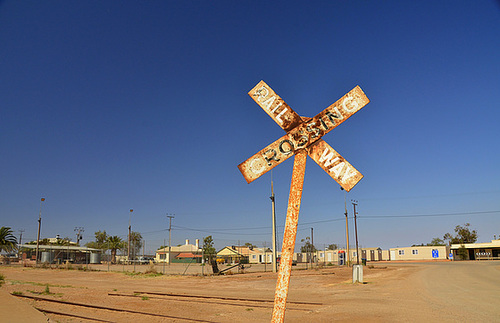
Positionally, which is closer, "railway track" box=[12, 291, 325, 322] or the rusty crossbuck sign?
the rusty crossbuck sign

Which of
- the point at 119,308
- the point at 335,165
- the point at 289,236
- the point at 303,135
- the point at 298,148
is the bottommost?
the point at 119,308

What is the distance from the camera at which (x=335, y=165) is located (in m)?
3.23

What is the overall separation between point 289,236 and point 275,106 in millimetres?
1250

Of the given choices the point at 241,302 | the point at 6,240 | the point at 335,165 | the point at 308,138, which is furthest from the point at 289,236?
the point at 6,240

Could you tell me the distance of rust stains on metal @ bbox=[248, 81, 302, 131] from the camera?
11.5 feet

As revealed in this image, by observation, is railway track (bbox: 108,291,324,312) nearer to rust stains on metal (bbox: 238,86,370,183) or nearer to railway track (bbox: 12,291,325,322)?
railway track (bbox: 12,291,325,322)

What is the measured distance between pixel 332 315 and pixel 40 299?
10570mm

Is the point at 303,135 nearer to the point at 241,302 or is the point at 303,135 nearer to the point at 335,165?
the point at 335,165

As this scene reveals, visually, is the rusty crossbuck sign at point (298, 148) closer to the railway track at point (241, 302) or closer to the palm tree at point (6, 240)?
the railway track at point (241, 302)

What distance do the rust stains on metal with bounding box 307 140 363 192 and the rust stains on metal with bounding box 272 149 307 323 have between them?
0.11 meters

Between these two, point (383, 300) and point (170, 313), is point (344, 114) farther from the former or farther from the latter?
point (383, 300)

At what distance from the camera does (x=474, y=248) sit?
7606cm

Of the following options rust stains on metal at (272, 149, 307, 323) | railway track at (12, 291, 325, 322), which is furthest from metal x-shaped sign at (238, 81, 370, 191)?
railway track at (12, 291, 325, 322)

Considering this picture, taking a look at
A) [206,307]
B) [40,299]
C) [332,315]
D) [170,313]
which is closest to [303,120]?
[332,315]
